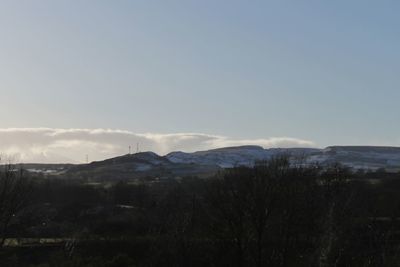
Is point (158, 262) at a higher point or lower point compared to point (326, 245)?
lower

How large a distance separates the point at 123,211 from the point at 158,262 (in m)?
51.7

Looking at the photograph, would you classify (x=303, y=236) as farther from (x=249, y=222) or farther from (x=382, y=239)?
(x=382, y=239)

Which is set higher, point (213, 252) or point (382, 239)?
point (382, 239)

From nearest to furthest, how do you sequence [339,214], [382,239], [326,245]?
[326,245] < [382,239] < [339,214]

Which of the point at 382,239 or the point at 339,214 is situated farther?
the point at 339,214

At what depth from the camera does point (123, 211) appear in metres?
90.8

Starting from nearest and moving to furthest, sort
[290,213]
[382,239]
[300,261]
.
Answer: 1. [382,239]
2. [300,261]
3. [290,213]

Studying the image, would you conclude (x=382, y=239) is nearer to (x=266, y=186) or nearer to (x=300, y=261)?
(x=300, y=261)

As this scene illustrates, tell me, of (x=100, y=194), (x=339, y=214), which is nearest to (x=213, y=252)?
(x=339, y=214)

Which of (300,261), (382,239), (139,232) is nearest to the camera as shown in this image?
(382,239)

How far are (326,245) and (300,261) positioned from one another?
72.8 feet

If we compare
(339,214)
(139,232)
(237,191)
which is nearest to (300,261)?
(237,191)

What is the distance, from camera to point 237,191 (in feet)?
157

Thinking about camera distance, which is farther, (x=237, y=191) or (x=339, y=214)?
(x=237, y=191)
